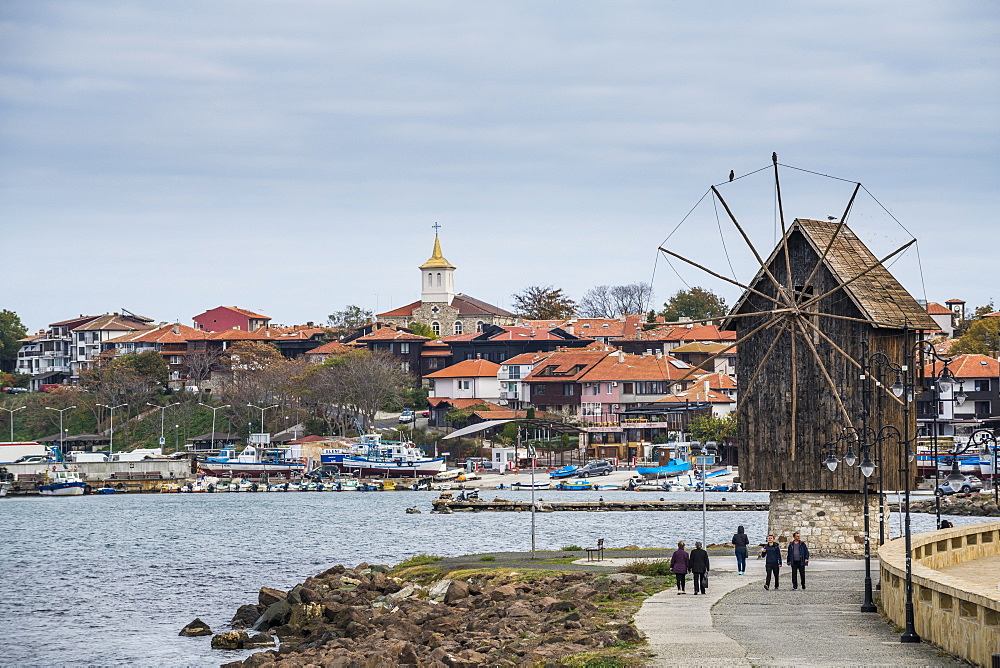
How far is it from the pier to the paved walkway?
63.9 meters

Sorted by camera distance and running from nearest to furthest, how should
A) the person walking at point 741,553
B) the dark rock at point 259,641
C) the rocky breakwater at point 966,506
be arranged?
the person walking at point 741,553, the dark rock at point 259,641, the rocky breakwater at point 966,506

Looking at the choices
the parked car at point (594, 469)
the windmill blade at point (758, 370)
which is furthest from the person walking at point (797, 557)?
the parked car at point (594, 469)

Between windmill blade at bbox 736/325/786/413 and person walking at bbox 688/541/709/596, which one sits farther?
windmill blade at bbox 736/325/786/413

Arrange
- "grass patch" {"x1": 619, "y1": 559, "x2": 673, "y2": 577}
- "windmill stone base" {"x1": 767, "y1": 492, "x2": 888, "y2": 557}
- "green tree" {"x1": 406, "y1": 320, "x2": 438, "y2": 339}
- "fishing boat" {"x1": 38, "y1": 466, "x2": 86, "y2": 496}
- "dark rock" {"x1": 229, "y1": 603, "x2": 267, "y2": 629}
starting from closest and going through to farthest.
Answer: "grass patch" {"x1": 619, "y1": 559, "x2": 673, "y2": 577}, "windmill stone base" {"x1": 767, "y1": 492, "x2": 888, "y2": 557}, "dark rock" {"x1": 229, "y1": 603, "x2": 267, "y2": 629}, "fishing boat" {"x1": 38, "y1": 466, "x2": 86, "y2": 496}, "green tree" {"x1": 406, "y1": 320, "x2": 438, "y2": 339}

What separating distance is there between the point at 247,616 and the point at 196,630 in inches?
67.9

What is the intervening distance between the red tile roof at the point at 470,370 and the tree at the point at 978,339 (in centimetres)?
5023

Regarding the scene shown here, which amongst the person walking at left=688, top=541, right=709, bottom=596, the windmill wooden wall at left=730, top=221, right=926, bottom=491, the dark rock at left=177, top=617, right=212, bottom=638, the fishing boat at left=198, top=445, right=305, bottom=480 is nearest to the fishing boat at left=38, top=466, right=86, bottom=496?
the fishing boat at left=198, top=445, right=305, bottom=480

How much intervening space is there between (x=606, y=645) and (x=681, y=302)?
569 feet

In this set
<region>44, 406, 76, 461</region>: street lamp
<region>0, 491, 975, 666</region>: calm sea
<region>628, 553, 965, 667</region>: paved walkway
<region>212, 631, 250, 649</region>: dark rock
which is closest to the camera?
<region>628, 553, 965, 667</region>: paved walkway

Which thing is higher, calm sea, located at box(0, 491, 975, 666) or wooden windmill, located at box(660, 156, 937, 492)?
wooden windmill, located at box(660, 156, 937, 492)

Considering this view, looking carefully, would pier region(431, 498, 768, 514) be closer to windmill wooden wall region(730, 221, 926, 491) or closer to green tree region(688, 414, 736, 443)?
green tree region(688, 414, 736, 443)

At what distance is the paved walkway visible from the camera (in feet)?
80.9

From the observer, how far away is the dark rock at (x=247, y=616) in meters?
46.1

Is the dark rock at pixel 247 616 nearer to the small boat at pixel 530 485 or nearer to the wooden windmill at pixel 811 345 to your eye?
the wooden windmill at pixel 811 345
